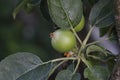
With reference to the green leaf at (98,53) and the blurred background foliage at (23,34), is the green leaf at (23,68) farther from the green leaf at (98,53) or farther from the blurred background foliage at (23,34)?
the blurred background foliage at (23,34)

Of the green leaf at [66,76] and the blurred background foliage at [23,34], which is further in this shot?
the blurred background foliage at [23,34]

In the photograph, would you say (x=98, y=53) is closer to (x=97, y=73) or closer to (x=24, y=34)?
(x=97, y=73)

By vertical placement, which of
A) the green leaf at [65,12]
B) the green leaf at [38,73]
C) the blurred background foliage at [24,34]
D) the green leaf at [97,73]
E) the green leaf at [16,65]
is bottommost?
the blurred background foliage at [24,34]

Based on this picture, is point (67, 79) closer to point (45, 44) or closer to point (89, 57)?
point (89, 57)

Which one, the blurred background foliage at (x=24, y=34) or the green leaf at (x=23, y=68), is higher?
the green leaf at (x=23, y=68)

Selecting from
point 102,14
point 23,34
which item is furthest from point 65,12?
point 23,34

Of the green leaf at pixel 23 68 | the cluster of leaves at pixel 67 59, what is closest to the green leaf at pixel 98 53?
the cluster of leaves at pixel 67 59

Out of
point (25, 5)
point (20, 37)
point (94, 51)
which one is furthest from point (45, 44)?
point (94, 51)
